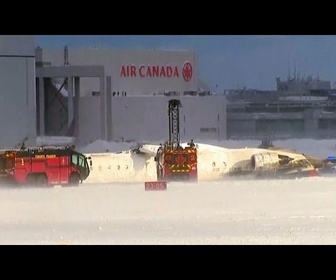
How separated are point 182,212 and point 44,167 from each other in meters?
1.02

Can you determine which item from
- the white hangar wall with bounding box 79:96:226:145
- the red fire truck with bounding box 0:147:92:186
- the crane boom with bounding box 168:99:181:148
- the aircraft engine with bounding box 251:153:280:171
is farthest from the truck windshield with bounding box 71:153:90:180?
the aircraft engine with bounding box 251:153:280:171

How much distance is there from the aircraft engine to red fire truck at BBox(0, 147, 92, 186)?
1160 mm

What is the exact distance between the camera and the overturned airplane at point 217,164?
14.0 feet

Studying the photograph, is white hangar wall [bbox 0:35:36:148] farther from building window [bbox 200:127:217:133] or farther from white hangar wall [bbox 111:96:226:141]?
building window [bbox 200:127:217:133]

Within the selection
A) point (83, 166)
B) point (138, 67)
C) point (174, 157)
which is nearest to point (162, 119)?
point (174, 157)

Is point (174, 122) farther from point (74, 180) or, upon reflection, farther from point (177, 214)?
point (74, 180)

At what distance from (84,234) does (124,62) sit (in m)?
1.24

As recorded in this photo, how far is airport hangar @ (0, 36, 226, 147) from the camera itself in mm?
4090

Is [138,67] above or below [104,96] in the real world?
above

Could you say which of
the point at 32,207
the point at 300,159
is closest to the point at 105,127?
the point at 32,207


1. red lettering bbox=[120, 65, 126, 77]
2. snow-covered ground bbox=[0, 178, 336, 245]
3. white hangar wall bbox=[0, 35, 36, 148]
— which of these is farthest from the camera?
red lettering bbox=[120, 65, 126, 77]

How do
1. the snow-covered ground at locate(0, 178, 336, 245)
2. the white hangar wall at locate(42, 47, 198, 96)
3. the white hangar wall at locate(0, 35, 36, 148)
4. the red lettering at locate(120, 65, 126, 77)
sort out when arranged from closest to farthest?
the snow-covered ground at locate(0, 178, 336, 245) < the white hangar wall at locate(0, 35, 36, 148) < the white hangar wall at locate(42, 47, 198, 96) < the red lettering at locate(120, 65, 126, 77)

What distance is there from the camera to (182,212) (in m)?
4.00
